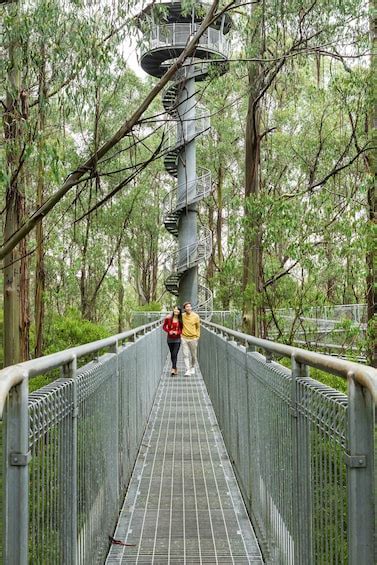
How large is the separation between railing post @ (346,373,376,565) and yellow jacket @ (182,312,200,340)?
42.7ft

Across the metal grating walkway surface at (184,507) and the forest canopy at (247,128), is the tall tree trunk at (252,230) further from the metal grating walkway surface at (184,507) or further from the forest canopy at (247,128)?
the metal grating walkway surface at (184,507)

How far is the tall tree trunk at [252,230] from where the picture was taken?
54.8 feet

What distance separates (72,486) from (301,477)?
3.67 feet

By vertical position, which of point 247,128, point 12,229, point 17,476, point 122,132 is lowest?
point 17,476

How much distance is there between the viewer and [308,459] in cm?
321

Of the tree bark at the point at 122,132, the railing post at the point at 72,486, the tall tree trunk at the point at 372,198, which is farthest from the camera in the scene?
the tall tree trunk at the point at 372,198

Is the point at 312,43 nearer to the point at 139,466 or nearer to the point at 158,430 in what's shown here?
the point at 158,430

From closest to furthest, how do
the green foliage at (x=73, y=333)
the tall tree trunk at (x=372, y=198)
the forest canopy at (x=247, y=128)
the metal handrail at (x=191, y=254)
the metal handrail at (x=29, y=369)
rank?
the metal handrail at (x=29, y=369), the forest canopy at (x=247, y=128), the tall tree trunk at (x=372, y=198), the green foliage at (x=73, y=333), the metal handrail at (x=191, y=254)

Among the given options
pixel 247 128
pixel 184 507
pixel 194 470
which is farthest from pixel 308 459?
pixel 247 128

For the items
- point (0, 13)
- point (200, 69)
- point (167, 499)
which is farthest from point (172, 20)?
point (167, 499)

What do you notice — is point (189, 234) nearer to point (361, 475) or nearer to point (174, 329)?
point (174, 329)

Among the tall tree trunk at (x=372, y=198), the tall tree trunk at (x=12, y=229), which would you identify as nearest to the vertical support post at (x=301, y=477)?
the tall tree trunk at (x=12, y=229)

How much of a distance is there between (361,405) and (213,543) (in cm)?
340

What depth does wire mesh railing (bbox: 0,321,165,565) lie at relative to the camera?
7.96 ft
